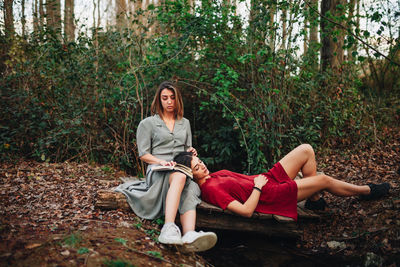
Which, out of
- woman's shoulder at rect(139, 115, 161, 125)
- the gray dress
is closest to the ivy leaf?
the gray dress

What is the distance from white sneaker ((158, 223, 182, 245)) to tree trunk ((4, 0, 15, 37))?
5761 mm

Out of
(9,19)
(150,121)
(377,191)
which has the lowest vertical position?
(377,191)

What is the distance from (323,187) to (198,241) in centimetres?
188

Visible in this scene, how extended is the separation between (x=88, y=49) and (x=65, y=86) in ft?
3.26

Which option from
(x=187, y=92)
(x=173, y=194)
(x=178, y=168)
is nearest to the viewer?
(x=173, y=194)

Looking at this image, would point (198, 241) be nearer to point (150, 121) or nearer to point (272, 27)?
point (150, 121)

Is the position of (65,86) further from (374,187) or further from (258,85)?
(374,187)

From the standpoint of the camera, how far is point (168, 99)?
4.00 m

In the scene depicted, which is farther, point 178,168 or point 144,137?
point 144,137

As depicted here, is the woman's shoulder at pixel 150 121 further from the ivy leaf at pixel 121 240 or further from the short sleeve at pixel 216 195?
the ivy leaf at pixel 121 240

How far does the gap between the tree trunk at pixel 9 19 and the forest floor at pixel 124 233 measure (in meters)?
3.20

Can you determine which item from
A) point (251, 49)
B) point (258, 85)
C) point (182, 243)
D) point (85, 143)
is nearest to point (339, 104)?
point (258, 85)

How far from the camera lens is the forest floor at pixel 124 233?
2659mm

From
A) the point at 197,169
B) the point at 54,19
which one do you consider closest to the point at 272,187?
the point at 197,169
